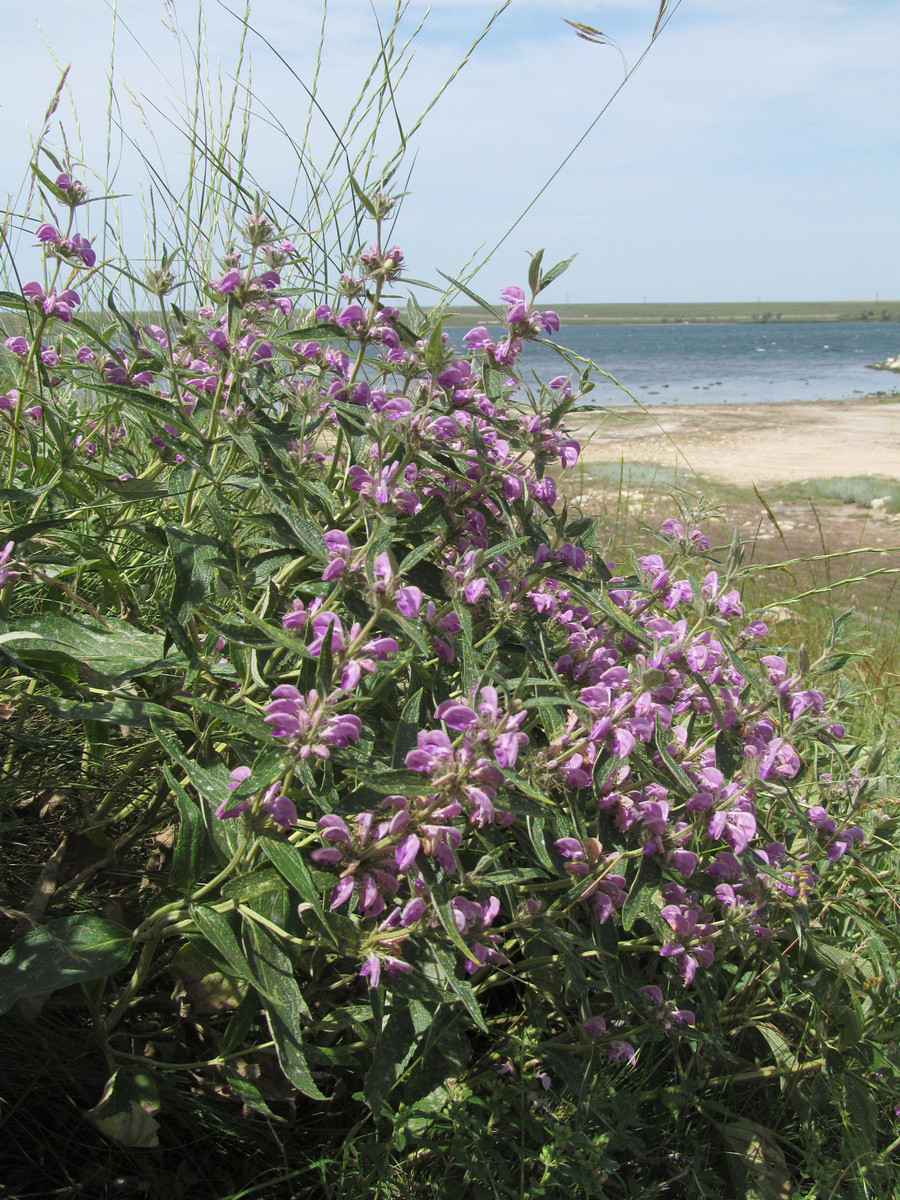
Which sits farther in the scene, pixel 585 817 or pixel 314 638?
pixel 585 817

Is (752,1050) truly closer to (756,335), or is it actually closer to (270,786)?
(270,786)

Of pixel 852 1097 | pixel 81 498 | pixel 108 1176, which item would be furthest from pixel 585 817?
pixel 81 498

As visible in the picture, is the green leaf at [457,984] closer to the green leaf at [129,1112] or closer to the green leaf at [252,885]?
the green leaf at [252,885]

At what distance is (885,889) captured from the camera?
6.12 ft

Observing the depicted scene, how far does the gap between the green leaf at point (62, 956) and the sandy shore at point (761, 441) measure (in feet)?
27.2

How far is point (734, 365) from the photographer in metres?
44.3

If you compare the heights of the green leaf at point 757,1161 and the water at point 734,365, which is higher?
the water at point 734,365

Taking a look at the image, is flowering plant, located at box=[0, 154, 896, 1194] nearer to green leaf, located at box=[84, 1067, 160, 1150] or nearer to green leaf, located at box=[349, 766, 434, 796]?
green leaf, located at box=[349, 766, 434, 796]

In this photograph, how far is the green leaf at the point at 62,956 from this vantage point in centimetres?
122

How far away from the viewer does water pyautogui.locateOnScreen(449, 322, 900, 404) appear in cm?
2603

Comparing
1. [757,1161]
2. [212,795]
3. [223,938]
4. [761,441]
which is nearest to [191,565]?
[212,795]

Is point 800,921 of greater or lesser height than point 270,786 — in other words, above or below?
below

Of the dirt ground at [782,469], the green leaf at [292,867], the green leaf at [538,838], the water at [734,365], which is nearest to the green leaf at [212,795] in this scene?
the green leaf at [292,867]

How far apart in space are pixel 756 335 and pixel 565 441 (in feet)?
281
